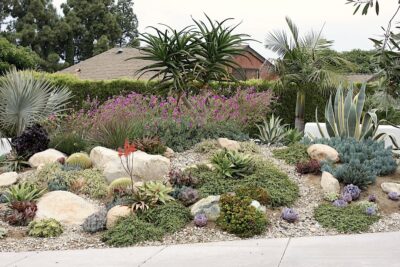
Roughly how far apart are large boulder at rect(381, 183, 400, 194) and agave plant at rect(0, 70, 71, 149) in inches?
290

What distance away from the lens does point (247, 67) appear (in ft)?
89.1

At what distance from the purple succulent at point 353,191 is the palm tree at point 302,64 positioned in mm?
7933

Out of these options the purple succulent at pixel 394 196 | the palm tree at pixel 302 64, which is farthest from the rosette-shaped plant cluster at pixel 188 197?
the palm tree at pixel 302 64

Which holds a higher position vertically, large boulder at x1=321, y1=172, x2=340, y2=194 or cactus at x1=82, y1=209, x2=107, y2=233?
large boulder at x1=321, y1=172, x2=340, y2=194

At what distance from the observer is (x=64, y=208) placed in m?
6.95

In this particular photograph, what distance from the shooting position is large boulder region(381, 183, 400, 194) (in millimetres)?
7281

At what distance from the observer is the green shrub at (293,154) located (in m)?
8.57

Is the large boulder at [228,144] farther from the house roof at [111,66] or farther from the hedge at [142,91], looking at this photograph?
the house roof at [111,66]

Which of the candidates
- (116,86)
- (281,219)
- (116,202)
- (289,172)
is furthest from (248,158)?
(116,86)

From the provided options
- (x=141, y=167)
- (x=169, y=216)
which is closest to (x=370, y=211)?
(x=169, y=216)

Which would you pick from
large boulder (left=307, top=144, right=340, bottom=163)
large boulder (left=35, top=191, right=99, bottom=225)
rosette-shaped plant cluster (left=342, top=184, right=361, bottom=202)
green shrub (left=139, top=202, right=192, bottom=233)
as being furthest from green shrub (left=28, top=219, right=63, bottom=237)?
large boulder (left=307, top=144, right=340, bottom=163)

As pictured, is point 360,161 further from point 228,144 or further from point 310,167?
point 228,144

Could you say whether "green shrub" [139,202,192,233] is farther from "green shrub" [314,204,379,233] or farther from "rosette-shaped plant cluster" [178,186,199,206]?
"green shrub" [314,204,379,233]

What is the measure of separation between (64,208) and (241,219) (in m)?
2.57
